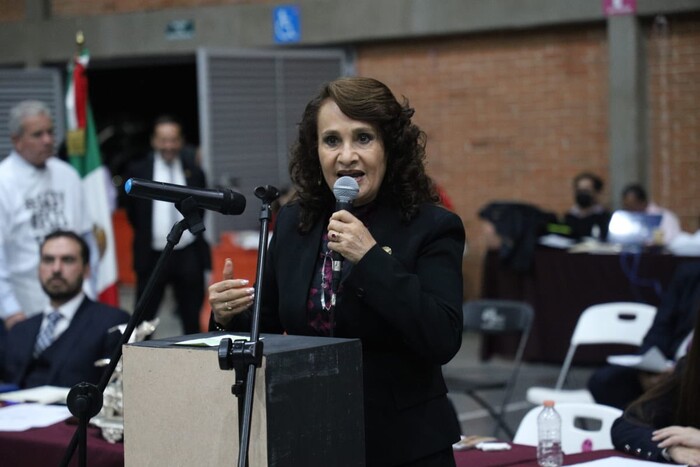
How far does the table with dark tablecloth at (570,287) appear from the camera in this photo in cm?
825

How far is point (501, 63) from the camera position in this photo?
11.0 m

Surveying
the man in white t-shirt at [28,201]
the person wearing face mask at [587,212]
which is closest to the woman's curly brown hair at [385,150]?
the man in white t-shirt at [28,201]

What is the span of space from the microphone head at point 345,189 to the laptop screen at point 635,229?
6.65m

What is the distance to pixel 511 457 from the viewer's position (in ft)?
11.0

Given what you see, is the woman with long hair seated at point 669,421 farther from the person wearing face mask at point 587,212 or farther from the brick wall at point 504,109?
the brick wall at point 504,109

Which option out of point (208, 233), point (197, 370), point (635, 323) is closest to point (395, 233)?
point (197, 370)

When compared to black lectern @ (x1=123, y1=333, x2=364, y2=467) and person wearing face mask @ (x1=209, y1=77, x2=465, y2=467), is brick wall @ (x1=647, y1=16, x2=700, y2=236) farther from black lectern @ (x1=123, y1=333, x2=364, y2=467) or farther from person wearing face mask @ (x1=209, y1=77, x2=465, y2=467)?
black lectern @ (x1=123, y1=333, x2=364, y2=467)

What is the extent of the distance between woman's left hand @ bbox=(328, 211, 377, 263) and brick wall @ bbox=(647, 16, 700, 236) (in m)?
8.44

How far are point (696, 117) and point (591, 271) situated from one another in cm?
250

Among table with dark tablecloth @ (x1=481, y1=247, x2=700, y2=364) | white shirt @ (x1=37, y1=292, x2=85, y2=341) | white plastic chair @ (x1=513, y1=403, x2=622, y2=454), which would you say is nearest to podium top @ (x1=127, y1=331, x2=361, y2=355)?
white plastic chair @ (x1=513, y1=403, x2=622, y2=454)

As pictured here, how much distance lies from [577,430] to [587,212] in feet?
19.7

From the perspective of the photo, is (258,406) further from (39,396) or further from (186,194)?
(39,396)

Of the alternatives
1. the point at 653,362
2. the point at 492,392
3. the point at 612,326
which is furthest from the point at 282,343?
the point at 492,392

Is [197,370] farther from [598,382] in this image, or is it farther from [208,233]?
[208,233]
